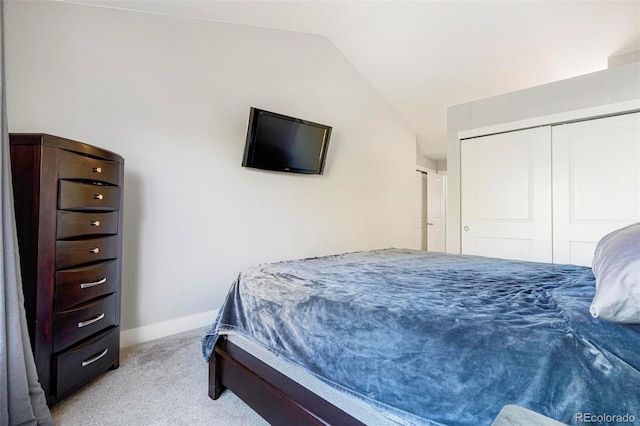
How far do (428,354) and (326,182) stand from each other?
10.3 feet

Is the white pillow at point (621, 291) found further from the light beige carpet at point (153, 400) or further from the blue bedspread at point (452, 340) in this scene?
the light beige carpet at point (153, 400)

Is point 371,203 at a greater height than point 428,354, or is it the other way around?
point 371,203

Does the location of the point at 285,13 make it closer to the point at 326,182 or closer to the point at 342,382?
the point at 326,182

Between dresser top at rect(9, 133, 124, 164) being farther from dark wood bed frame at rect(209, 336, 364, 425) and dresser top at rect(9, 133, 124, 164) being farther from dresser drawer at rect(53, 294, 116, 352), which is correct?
dark wood bed frame at rect(209, 336, 364, 425)

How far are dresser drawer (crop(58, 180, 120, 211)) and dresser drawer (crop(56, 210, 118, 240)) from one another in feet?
0.13

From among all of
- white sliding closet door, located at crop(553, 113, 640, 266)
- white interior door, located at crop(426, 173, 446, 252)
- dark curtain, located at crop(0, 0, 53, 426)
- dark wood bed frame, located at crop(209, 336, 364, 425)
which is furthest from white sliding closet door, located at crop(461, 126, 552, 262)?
dark curtain, located at crop(0, 0, 53, 426)

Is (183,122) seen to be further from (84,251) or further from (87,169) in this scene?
(84,251)

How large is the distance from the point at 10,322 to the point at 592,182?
13.5 feet

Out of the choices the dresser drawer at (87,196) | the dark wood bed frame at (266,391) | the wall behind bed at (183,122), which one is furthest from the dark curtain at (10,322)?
the wall behind bed at (183,122)

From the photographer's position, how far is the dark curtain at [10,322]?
4.09 ft

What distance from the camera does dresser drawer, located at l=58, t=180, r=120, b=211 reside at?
1.65 metres

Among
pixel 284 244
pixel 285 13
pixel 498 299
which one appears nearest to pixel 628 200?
pixel 498 299

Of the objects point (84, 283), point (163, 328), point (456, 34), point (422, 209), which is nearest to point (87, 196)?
point (84, 283)

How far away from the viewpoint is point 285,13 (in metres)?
3.11
